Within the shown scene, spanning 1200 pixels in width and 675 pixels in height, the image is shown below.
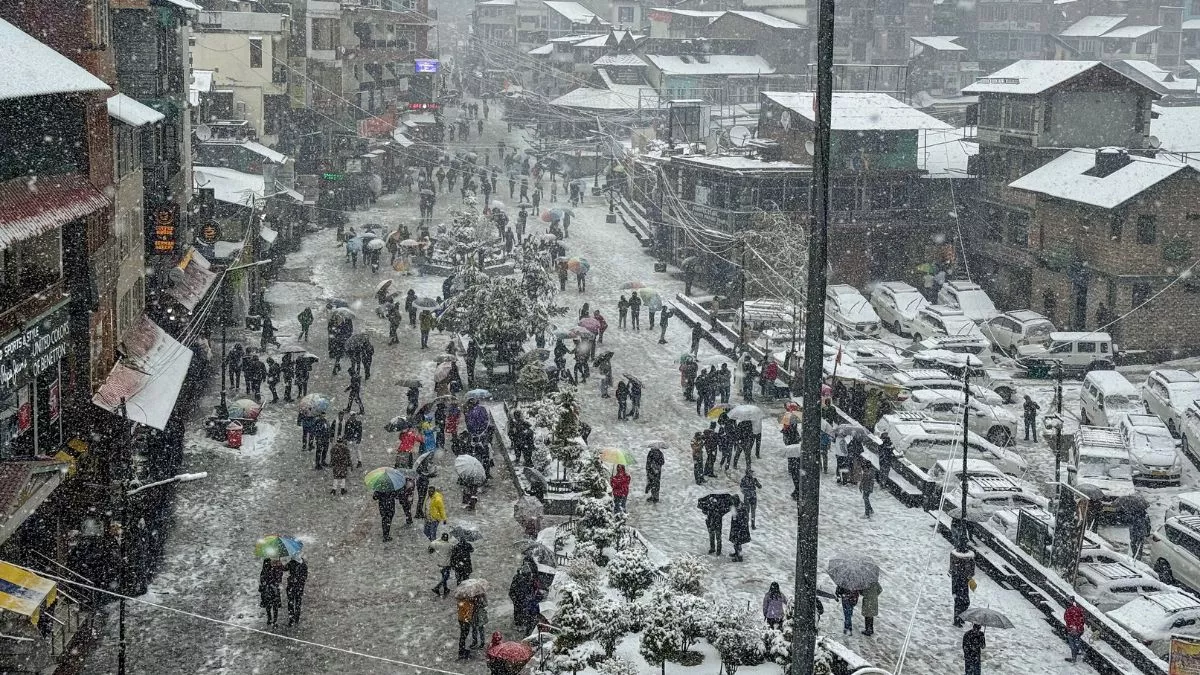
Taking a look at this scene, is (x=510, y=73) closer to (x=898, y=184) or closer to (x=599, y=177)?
(x=599, y=177)

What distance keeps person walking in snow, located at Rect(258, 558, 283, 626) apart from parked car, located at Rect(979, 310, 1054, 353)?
30879mm

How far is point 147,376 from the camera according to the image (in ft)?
87.1

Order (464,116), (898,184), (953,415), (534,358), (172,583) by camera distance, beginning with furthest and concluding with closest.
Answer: (464,116) < (898,184) < (953,415) < (534,358) < (172,583)

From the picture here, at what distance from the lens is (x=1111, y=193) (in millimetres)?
44781

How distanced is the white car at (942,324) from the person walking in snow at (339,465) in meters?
24.2

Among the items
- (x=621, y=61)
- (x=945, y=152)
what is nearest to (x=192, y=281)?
(x=945, y=152)

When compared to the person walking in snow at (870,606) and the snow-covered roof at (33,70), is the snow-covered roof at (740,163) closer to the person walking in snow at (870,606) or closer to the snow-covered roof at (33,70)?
the person walking in snow at (870,606)

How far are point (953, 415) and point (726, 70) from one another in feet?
178

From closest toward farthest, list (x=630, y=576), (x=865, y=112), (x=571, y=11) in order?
1. (x=630, y=576)
2. (x=865, y=112)
3. (x=571, y=11)

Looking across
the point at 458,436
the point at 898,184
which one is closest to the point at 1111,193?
the point at 898,184

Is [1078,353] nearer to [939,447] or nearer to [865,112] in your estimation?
[939,447]

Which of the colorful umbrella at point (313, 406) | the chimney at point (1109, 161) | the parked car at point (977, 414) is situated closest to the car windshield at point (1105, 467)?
the parked car at point (977, 414)

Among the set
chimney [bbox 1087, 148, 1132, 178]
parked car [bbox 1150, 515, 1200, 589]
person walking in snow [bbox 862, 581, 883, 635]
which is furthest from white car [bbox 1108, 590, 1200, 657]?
chimney [bbox 1087, 148, 1132, 178]

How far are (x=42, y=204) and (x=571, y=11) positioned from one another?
306 feet
